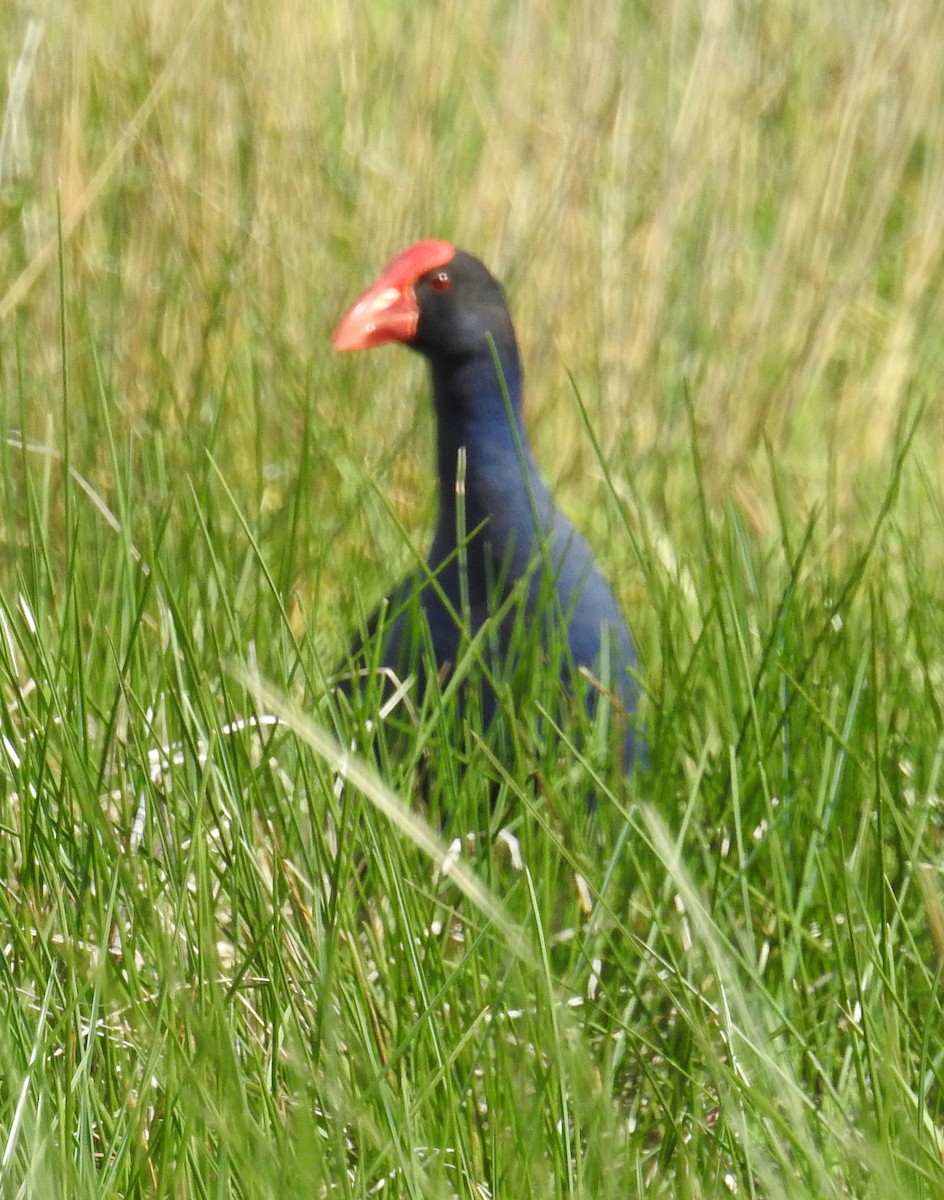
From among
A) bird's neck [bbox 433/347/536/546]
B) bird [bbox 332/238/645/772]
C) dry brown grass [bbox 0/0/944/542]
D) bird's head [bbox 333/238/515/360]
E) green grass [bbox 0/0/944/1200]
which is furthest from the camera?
dry brown grass [bbox 0/0/944/542]

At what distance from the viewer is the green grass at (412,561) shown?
3.42 feet

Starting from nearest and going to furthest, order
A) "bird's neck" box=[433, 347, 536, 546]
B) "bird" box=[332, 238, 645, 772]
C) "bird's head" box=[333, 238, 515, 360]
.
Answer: "bird" box=[332, 238, 645, 772] → "bird's neck" box=[433, 347, 536, 546] → "bird's head" box=[333, 238, 515, 360]

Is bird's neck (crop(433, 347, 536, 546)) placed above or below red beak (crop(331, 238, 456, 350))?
below

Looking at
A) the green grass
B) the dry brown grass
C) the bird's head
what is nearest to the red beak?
the bird's head

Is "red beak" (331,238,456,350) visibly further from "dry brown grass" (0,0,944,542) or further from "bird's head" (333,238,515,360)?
"dry brown grass" (0,0,944,542)

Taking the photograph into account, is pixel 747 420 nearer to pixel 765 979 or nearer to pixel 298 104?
pixel 298 104

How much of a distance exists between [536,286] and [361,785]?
2.00 meters

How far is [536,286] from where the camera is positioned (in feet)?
9.08

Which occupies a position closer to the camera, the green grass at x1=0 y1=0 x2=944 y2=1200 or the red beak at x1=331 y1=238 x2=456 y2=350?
the green grass at x1=0 y1=0 x2=944 y2=1200

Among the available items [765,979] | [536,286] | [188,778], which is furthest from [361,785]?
[536,286]

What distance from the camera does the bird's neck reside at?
2035 mm

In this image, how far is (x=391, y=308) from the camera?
2232mm

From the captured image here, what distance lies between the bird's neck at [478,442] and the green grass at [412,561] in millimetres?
115

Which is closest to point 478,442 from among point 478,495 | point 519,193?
point 478,495
